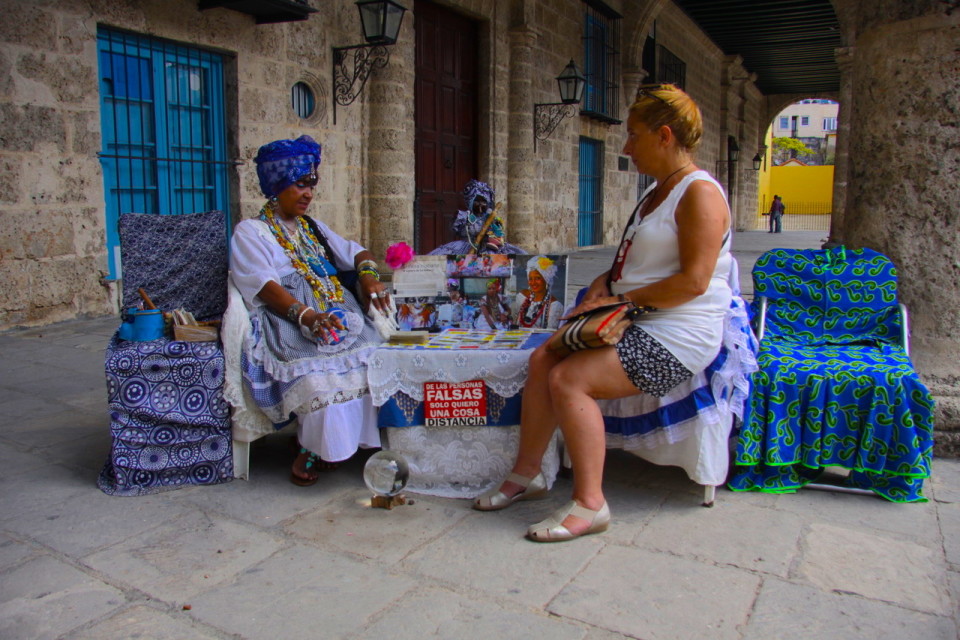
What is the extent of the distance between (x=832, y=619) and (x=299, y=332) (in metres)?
1.99

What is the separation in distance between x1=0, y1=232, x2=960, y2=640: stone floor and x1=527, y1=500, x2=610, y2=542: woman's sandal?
3 cm

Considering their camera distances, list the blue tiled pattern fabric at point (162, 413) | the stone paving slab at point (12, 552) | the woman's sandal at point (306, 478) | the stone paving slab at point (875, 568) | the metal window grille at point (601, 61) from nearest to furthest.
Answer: the stone paving slab at point (875, 568) → the stone paving slab at point (12, 552) → the blue tiled pattern fabric at point (162, 413) → the woman's sandal at point (306, 478) → the metal window grille at point (601, 61)

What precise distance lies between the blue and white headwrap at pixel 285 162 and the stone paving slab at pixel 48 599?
1534mm

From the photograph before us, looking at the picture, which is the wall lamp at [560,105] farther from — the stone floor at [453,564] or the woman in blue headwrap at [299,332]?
the stone floor at [453,564]

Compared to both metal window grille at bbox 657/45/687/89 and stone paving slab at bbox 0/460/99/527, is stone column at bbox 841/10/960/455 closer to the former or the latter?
stone paving slab at bbox 0/460/99/527

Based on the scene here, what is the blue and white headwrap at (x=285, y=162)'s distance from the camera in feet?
10.1

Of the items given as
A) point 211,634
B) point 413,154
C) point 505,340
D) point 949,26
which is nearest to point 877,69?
point 949,26

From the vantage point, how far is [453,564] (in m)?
2.43

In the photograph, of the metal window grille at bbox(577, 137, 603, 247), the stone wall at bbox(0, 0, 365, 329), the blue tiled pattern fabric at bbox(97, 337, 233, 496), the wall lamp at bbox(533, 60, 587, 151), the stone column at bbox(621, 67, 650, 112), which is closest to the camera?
the blue tiled pattern fabric at bbox(97, 337, 233, 496)

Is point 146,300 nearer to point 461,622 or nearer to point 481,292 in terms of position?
point 481,292

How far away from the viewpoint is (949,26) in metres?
3.40

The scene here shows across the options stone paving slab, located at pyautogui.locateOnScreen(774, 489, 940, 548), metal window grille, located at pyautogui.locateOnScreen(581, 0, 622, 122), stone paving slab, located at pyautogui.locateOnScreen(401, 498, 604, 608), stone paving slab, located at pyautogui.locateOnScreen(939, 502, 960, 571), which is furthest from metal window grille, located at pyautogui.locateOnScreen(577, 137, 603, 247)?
stone paving slab, located at pyautogui.locateOnScreen(401, 498, 604, 608)

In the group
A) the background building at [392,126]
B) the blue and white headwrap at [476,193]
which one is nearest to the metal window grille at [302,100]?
the background building at [392,126]

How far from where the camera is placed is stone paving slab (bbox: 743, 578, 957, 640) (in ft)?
6.73
